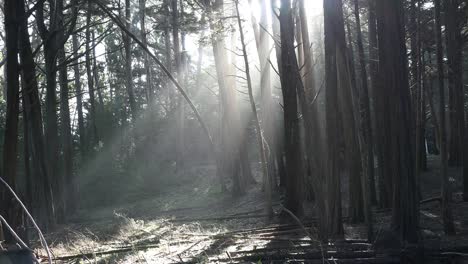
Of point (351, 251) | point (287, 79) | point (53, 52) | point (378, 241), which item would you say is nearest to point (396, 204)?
point (378, 241)

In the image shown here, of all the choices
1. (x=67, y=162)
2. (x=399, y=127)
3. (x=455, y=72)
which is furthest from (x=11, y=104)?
(x=455, y=72)

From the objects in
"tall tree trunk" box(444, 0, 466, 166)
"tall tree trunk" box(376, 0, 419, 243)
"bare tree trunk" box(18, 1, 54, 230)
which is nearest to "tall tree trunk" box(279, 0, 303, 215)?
"tall tree trunk" box(376, 0, 419, 243)

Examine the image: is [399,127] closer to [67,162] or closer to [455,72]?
[455,72]

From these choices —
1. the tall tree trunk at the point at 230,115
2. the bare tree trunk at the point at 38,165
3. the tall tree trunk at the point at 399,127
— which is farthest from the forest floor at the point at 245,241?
the tall tree trunk at the point at 230,115

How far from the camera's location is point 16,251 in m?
4.80

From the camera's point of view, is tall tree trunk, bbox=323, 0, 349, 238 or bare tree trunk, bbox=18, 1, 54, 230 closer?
tall tree trunk, bbox=323, 0, 349, 238

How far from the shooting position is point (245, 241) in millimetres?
10609

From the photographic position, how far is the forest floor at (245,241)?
8.26 m

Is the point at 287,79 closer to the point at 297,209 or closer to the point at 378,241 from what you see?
the point at 297,209

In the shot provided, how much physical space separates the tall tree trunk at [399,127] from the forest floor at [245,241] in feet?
1.47

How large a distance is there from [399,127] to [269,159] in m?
7.57

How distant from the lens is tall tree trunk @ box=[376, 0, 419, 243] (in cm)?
889

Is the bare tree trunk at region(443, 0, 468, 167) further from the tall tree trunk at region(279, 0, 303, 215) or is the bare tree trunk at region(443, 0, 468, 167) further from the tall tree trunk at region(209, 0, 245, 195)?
the tall tree trunk at region(209, 0, 245, 195)

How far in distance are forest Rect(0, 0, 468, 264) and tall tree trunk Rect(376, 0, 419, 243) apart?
0.08 ft
